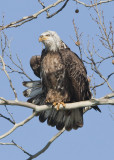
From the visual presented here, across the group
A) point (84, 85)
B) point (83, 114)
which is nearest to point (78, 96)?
point (84, 85)

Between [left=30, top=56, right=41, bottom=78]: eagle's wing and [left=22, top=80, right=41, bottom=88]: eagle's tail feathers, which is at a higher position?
[left=30, top=56, right=41, bottom=78]: eagle's wing

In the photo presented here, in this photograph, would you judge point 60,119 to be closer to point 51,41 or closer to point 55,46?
point 55,46

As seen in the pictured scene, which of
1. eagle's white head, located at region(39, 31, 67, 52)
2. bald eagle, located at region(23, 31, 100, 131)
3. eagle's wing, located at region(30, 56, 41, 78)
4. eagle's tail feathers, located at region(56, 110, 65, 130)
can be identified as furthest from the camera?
eagle's wing, located at region(30, 56, 41, 78)

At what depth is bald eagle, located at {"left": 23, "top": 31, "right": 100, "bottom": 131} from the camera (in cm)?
859

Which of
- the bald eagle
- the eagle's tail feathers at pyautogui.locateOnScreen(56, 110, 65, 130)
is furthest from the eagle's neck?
the eagle's tail feathers at pyautogui.locateOnScreen(56, 110, 65, 130)

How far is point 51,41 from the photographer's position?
29.5 feet

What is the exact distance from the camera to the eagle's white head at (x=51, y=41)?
8.97 metres

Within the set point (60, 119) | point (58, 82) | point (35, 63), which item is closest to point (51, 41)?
point (35, 63)

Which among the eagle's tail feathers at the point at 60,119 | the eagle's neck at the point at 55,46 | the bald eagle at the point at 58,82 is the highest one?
the eagle's neck at the point at 55,46

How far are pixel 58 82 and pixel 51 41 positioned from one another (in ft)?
3.26

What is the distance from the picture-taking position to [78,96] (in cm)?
862

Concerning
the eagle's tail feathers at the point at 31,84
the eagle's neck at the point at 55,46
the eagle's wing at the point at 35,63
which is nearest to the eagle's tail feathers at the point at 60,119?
the eagle's tail feathers at the point at 31,84

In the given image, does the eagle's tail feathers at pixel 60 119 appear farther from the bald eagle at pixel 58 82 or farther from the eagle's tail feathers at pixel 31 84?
the eagle's tail feathers at pixel 31 84

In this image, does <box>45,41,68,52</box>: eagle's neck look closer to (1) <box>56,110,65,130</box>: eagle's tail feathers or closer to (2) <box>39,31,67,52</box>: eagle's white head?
(2) <box>39,31,67,52</box>: eagle's white head
